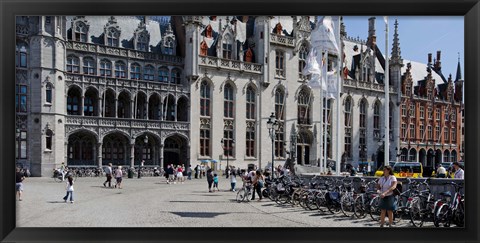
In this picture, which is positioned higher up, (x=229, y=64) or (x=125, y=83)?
(x=229, y=64)

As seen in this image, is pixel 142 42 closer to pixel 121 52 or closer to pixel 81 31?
pixel 121 52

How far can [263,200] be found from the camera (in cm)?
2083

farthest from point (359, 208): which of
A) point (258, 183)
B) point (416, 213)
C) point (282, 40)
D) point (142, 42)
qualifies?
point (282, 40)

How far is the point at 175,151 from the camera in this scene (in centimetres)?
4447

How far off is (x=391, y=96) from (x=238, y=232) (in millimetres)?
53758

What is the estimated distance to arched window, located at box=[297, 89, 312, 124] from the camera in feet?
168

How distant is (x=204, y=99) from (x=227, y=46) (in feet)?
20.2

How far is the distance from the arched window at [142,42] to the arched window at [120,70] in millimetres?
2641

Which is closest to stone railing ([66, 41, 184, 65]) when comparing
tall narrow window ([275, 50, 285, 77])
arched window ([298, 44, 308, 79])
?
tall narrow window ([275, 50, 285, 77])

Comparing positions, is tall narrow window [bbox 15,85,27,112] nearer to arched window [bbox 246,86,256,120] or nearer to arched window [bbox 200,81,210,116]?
arched window [bbox 200,81,210,116]

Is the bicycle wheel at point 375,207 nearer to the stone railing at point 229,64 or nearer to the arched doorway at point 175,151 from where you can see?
the arched doorway at point 175,151

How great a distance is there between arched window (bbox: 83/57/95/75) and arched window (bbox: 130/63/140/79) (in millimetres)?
3456

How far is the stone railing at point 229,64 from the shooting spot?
148ft
